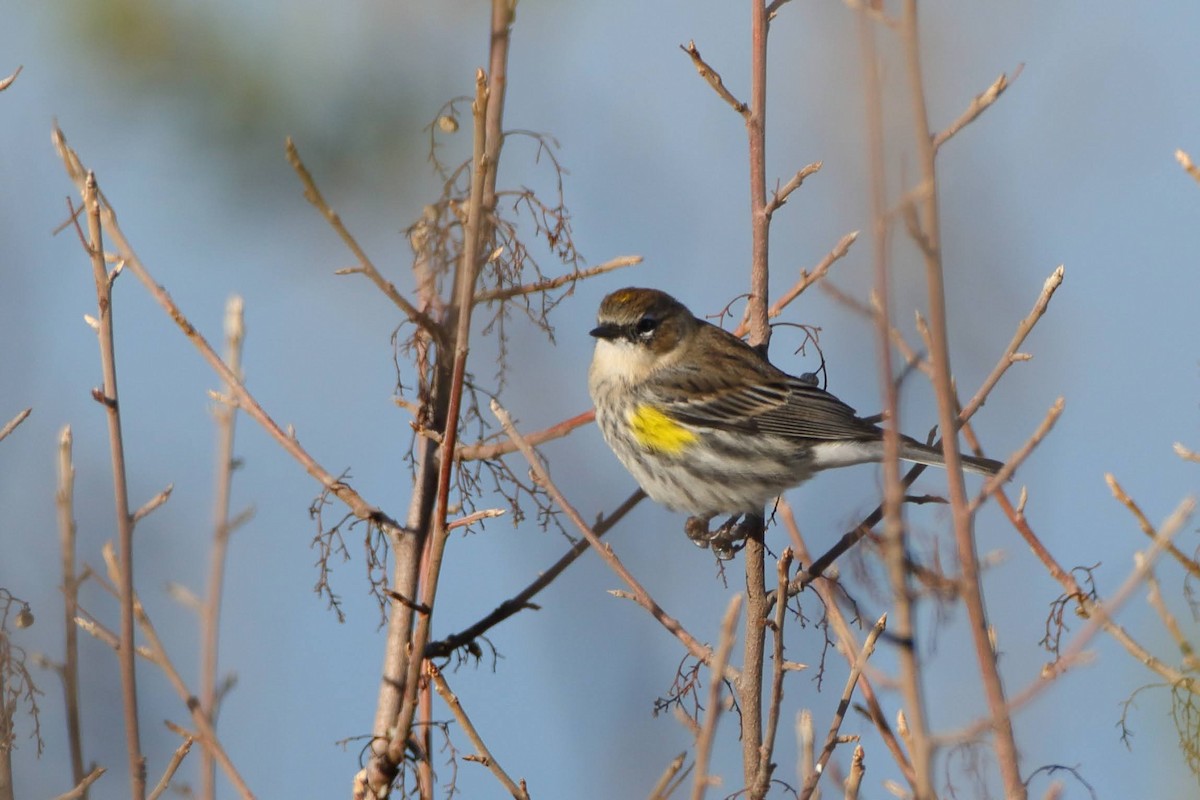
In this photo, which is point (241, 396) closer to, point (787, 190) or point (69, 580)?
point (69, 580)

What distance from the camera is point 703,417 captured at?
521 cm

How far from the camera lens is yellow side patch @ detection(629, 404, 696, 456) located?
496cm

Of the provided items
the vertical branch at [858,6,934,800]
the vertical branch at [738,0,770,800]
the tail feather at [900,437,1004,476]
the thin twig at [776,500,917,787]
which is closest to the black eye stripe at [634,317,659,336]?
the tail feather at [900,437,1004,476]

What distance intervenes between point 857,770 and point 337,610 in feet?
4.70

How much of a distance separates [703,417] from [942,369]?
142 inches

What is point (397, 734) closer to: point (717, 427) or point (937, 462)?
point (937, 462)

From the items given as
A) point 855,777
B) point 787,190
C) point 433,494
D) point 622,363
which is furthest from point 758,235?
point 622,363

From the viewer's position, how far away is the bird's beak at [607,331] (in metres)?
5.15

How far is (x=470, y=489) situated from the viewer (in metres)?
3.27

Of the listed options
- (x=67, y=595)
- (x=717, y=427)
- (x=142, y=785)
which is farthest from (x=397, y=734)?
(x=717, y=427)

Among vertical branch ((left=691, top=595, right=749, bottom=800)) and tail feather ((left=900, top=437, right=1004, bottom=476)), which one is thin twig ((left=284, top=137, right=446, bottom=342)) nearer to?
vertical branch ((left=691, top=595, right=749, bottom=800))

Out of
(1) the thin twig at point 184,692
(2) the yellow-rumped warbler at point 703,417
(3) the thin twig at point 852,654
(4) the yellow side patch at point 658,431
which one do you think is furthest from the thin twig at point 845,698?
(4) the yellow side patch at point 658,431

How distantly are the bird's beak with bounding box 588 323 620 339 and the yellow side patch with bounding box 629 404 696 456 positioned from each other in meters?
0.33

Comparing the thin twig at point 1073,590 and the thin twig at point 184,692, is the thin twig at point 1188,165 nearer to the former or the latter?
the thin twig at point 1073,590
